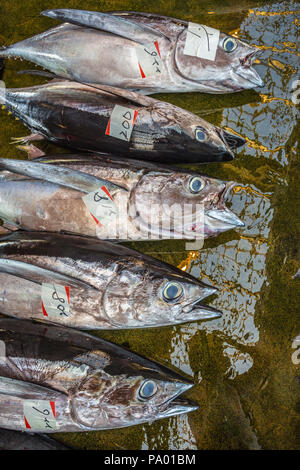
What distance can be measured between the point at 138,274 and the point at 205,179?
0.81m

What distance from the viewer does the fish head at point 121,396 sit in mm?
2391

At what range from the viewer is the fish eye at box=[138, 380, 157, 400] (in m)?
2.41

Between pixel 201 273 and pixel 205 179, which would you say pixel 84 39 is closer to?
pixel 205 179

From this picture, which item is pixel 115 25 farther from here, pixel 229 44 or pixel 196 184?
pixel 196 184

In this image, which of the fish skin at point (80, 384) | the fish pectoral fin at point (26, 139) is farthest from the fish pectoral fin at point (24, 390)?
the fish pectoral fin at point (26, 139)

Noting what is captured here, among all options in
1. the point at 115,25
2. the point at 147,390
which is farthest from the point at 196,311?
the point at 115,25

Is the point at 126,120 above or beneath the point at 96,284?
above

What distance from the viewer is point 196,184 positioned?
2637 millimetres

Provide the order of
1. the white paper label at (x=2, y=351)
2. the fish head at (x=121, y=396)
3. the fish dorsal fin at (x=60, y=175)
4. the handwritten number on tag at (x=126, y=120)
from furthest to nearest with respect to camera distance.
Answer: the handwritten number on tag at (x=126, y=120)
the fish dorsal fin at (x=60, y=175)
the white paper label at (x=2, y=351)
the fish head at (x=121, y=396)

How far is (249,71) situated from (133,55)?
0.90 m

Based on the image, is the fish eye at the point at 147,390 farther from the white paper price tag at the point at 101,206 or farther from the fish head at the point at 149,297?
the white paper price tag at the point at 101,206

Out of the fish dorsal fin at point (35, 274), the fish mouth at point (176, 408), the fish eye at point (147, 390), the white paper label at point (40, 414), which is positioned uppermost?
the fish dorsal fin at point (35, 274)

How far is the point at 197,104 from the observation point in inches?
125

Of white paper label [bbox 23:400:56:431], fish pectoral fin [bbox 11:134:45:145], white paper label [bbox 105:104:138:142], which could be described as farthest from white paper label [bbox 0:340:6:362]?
white paper label [bbox 105:104:138:142]
